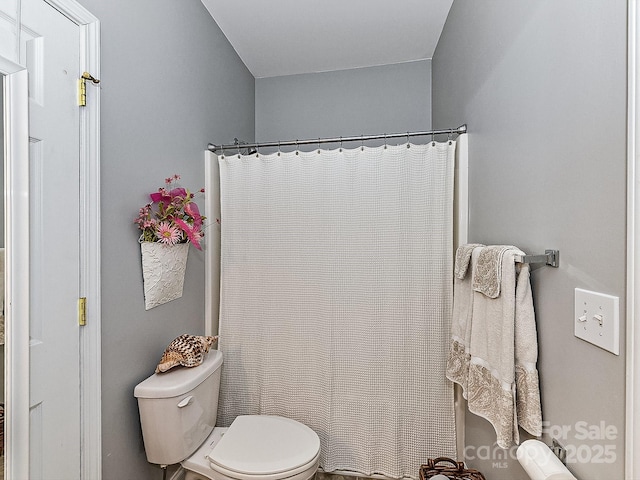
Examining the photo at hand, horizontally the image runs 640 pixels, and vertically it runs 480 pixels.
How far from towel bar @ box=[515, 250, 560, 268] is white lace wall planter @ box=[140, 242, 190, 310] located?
4.33 feet

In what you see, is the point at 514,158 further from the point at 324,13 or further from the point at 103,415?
the point at 103,415

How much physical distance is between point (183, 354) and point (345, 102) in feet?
7.01

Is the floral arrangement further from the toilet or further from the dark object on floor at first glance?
the dark object on floor

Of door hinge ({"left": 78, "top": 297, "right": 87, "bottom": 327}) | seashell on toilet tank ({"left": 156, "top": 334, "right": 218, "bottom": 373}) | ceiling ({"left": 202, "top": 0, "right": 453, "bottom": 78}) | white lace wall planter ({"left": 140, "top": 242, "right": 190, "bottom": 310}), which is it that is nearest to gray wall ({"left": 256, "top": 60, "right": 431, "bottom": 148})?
ceiling ({"left": 202, "top": 0, "right": 453, "bottom": 78})

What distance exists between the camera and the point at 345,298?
1.82m

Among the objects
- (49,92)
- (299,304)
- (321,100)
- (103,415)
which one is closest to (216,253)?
(299,304)

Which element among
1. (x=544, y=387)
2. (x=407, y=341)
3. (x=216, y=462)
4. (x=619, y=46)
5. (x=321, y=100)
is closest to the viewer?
(x=619, y=46)

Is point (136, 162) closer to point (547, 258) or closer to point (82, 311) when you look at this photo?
point (82, 311)

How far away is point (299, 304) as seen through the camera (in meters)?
1.87

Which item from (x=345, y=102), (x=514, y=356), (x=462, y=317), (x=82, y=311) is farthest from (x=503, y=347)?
(x=345, y=102)

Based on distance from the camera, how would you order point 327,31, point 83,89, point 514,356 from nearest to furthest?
point 514,356 → point 83,89 → point 327,31

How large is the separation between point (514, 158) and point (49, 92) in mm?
1481

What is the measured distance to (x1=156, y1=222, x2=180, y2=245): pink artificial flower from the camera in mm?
1400

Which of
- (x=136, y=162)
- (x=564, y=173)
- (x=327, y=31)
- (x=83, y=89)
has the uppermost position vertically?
(x=327, y=31)
